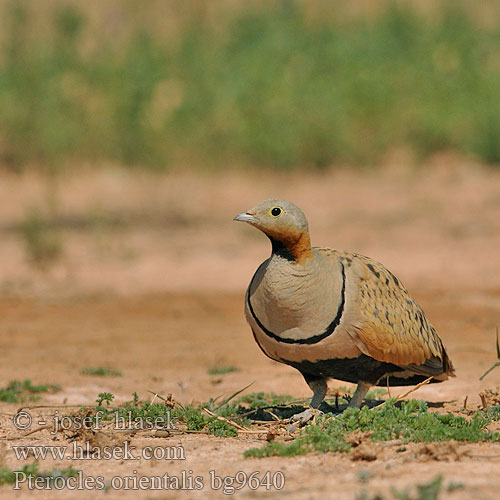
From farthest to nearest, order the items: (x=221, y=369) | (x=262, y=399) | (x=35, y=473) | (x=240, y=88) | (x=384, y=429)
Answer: (x=240, y=88)
(x=221, y=369)
(x=262, y=399)
(x=384, y=429)
(x=35, y=473)

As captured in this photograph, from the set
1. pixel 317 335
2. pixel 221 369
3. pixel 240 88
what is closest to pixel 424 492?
pixel 317 335

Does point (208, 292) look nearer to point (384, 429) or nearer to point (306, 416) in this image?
point (306, 416)

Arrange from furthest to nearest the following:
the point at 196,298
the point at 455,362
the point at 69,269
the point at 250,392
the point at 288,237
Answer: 1. the point at 69,269
2. the point at 196,298
3. the point at 455,362
4. the point at 250,392
5. the point at 288,237

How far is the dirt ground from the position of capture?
4.14m

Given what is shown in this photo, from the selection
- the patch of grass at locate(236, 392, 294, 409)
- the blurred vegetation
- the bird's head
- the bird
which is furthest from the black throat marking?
the blurred vegetation

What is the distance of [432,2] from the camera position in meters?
20.5

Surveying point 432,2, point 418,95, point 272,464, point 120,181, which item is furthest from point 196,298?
point 432,2

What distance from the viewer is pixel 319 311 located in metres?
4.54

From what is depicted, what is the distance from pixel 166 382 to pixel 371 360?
2346 millimetres

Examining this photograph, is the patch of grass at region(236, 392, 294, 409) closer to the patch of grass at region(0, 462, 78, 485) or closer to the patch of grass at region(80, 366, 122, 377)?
the patch of grass at region(80, 366, 122, 377)

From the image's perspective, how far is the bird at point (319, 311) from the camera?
4.53 m

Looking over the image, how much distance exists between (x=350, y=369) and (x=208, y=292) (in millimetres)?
5759

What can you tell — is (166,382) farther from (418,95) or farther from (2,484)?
(418,95)

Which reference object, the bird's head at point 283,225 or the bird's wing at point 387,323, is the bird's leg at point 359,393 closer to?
the bird's wing at point 387,323
